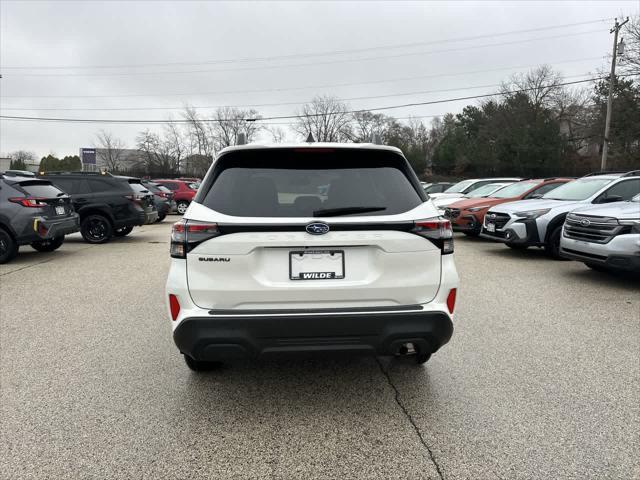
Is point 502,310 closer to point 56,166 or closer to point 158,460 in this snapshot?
point 158,460

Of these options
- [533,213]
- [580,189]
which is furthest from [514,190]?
[533,213]

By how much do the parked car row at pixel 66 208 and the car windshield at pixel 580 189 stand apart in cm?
1016

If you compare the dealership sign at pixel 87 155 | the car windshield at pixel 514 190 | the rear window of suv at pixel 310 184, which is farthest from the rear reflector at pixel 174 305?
the dealership sign at pixel 87 155

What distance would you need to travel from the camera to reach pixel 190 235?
9.07 feet

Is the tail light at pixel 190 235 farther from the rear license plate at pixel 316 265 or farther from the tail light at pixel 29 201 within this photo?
the tail light at pixel 29 201

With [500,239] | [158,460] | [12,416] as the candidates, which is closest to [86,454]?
[158,460]

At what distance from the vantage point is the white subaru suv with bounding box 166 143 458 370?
2738mm

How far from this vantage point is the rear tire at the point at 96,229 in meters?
11.9

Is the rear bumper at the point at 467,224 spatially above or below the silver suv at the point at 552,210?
below

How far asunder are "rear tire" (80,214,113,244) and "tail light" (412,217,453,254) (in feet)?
35.7

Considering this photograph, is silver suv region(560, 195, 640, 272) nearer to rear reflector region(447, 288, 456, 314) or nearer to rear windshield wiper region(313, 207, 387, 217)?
rear reflector region(447, 288, 456, 314)

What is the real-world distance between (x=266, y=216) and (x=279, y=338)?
0.75m

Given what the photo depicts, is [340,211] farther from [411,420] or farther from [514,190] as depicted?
[514,190]

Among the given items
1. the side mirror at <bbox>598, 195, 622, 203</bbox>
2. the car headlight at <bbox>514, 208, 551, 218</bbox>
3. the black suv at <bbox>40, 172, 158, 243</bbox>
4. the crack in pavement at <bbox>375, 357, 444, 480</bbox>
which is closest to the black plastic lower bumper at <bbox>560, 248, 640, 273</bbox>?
the side mirror at <bbox>598, 195, 622, 203</bbox>
